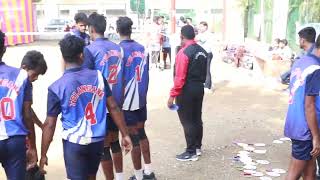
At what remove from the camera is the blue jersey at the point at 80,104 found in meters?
3.48

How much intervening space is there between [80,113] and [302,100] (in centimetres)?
194

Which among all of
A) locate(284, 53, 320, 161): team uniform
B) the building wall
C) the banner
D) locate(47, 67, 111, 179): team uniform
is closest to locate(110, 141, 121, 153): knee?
locate(47, 67, 111, 179): team uniform

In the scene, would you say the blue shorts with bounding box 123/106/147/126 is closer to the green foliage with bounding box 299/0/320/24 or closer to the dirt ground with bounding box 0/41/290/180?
the dirt ground with bounding box 0/41/290/180

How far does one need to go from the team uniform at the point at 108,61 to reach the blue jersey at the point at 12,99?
1068mm

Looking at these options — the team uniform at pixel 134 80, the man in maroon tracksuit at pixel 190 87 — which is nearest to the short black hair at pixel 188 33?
the man in maroon tracksuit at pixel 190 87

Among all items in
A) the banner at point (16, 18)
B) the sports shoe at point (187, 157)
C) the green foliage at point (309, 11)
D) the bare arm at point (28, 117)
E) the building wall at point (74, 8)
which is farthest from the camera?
the building wall at point (74, 8)

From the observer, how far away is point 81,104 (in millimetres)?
3547

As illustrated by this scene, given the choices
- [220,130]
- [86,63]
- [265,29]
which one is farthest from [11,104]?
[265,29]

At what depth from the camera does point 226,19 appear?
2044 cm

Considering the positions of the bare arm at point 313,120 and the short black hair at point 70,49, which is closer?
the short black hair at point 70,49

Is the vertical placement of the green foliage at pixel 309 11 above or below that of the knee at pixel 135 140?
above

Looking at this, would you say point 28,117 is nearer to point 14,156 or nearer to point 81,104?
point 14,156

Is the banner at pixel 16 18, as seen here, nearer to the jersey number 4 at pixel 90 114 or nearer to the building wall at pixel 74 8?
the building wall at pixel 74 8

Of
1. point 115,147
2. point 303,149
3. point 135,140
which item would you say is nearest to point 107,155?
point 115,147
